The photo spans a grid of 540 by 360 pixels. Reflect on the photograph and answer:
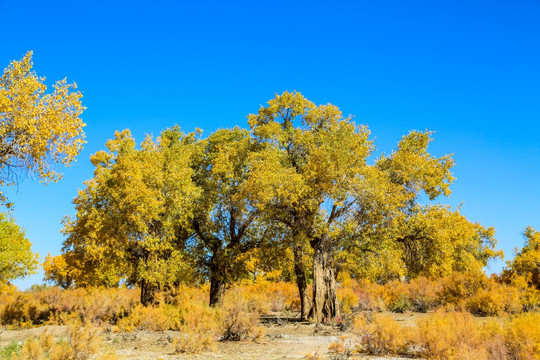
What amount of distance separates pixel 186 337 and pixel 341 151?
10.3 meters

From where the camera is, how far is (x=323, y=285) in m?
19.5

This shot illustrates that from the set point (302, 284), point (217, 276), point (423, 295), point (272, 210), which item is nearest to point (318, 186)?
point (272, 210)

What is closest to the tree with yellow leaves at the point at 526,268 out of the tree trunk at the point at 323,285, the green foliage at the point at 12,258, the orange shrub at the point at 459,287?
the orange shrub at the point at 459,287

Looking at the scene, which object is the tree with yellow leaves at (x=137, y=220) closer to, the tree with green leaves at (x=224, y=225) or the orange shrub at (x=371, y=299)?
the tree with green leaves at (x=224, y=225)

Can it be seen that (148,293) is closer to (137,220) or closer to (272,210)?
(137,220)

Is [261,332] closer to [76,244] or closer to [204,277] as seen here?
[204,277]

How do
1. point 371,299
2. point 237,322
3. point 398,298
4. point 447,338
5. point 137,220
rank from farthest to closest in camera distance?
point 398,298, point 371,299, point 137,220, point 237,322, point 447,338

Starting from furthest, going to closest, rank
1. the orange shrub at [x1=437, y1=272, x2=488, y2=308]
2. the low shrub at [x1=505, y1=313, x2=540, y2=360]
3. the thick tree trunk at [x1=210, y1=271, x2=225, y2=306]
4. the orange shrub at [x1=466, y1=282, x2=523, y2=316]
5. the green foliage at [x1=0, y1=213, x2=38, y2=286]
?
1. the green foliage at [x1=0, y1=213, x2=38, y2=286]
2. the thick tree trunk at [x1=210, y1=271, x2=225, y2=306]
3. the orange shrub at [x1=437, y1=272, x2=488, y2=308]
4. the orange shrub at [x1=466, y1=282, x2=523, y2=316]
5. the low shrub at [x1=505, y1=313, x2=540, y2=360]

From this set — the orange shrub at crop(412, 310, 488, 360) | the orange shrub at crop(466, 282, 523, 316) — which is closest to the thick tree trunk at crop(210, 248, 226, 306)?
the orange shrub at crop(466, 282, 523, 316)

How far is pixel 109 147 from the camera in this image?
26234 millimetres

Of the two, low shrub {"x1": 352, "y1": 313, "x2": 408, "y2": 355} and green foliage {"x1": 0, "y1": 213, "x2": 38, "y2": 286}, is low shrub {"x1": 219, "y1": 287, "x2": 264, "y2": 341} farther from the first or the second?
green foliage {"x1": 0, "y1": 213, "x2": 38, "y2": 286}

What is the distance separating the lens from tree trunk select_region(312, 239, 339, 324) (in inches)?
755

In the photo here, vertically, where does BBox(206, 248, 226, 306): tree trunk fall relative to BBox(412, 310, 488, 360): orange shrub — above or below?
above

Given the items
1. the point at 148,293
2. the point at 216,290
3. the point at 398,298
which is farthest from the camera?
the point at 398,298
